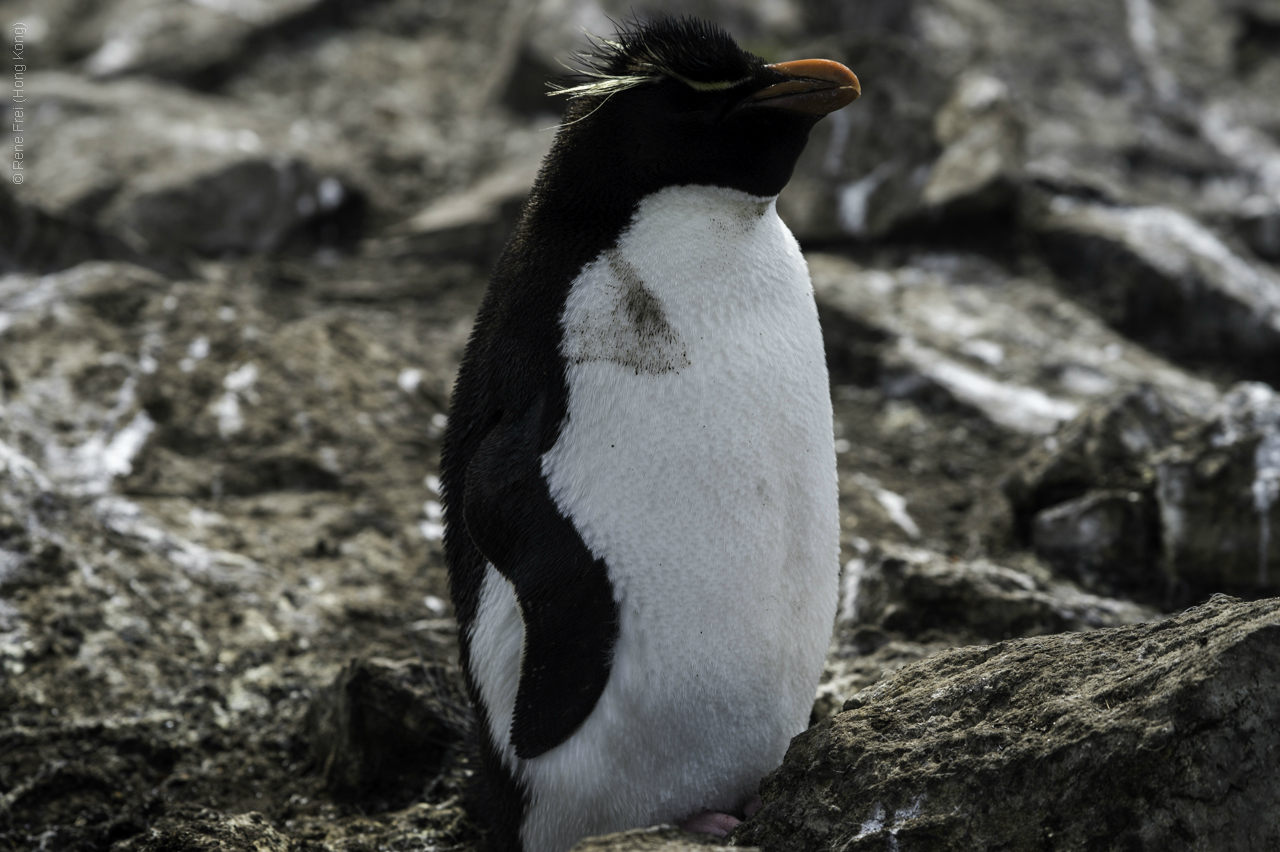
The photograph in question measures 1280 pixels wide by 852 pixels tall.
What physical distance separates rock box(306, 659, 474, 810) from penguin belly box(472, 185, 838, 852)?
642mm

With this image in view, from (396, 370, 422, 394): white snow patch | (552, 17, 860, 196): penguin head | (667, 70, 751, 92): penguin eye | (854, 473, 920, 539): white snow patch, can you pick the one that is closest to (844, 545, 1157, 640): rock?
(854, 473, 920, 539): white snow patch

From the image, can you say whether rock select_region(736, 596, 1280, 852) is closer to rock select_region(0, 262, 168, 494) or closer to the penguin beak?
the penguin beak

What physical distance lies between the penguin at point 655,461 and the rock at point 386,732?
22.7 inches

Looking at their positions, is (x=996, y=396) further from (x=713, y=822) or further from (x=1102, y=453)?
(x=713, y=822)

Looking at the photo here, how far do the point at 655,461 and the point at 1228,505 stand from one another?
7.40 feet

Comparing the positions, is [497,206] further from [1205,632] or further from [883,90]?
[1205,632]

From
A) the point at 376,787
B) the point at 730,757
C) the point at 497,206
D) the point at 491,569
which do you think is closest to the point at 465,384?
the point at 491,569

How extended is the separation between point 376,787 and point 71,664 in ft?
3.34

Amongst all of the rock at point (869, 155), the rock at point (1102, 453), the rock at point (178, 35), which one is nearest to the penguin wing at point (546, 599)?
the rock at point (1102, 453)

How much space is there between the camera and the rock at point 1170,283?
17.2 feet

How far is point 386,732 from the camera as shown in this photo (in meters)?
2.84

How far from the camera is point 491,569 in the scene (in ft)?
7.67

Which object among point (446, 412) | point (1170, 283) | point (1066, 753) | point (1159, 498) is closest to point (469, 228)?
point (446, 412)

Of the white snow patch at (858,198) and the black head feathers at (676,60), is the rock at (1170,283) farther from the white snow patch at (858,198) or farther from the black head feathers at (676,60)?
the black head feathers at (676,60)
